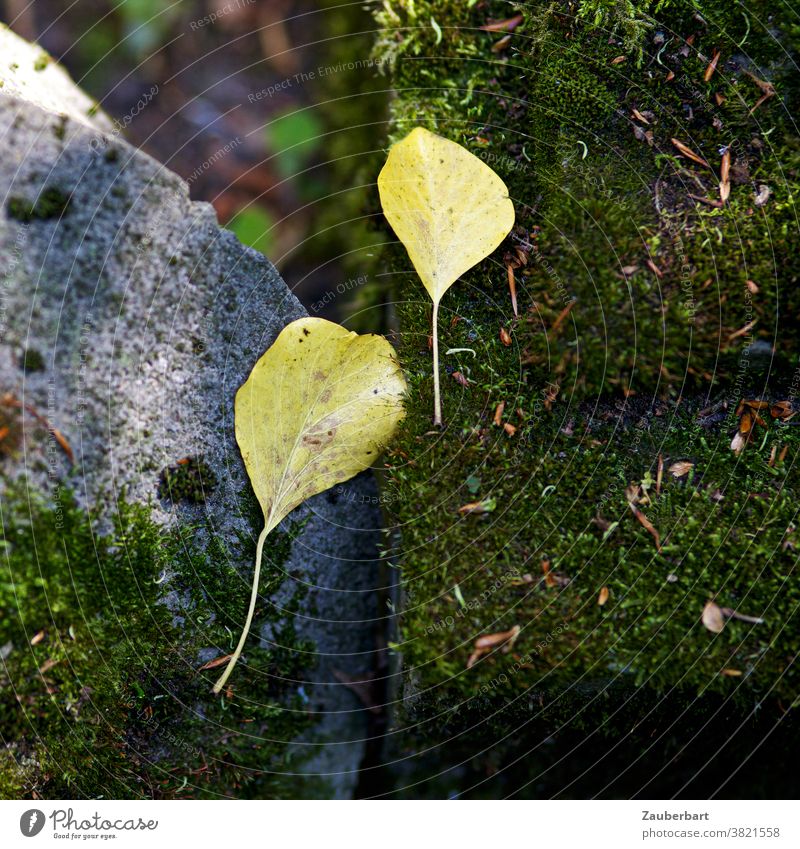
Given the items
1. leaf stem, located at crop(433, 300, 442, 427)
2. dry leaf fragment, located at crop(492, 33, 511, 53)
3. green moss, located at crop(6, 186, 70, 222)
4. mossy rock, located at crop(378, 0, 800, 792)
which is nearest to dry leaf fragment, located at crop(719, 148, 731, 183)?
mossy rock, located at crop(378, 0, 800, 792)

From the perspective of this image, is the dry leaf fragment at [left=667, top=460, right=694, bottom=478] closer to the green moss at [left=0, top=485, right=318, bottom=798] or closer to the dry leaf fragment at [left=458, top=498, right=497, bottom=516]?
the dry leaf fragment at [left=458, top=498, right=497, bottom=516]

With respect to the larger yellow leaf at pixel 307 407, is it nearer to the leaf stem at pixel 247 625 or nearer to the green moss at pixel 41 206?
the leaf stem at pixel 247 625

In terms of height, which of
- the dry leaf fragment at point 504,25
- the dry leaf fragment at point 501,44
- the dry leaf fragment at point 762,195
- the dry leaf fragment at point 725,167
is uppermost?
the dry leaf fragment at point 504,25

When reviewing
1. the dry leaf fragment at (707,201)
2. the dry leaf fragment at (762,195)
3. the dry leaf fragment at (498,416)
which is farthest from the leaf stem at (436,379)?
the dry leaf fragment at (762,195)

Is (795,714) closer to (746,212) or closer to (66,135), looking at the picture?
(746,212)

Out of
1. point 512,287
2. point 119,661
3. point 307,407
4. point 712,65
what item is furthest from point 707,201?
point 119,661

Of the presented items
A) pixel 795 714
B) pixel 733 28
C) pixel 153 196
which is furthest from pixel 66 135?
pixel 795 714

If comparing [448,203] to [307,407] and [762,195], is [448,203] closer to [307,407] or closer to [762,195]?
[307,407]

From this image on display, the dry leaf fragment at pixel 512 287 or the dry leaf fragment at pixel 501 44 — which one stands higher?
the dry leaf fragment at pixel 501 44
